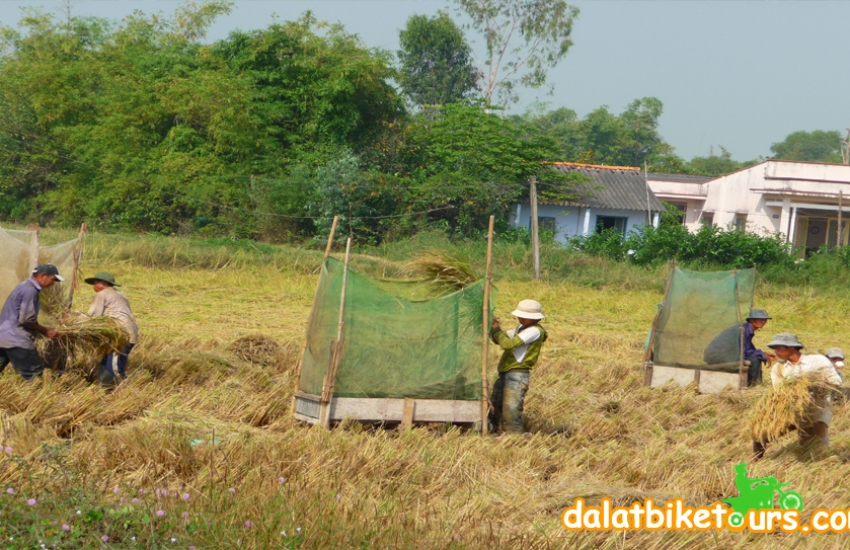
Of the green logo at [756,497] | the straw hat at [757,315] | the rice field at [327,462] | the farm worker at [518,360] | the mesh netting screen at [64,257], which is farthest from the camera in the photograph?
the straw hat at [757,315]

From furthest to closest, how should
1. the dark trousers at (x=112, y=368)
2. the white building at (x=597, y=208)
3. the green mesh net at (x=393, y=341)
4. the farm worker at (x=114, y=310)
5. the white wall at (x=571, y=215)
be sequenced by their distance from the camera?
the white wall at (x=571, y=215) < the white building at (x=597, y=208) < the farm worker at (x=114, y=310) < the dark trousers at (x=112, y=368) < the green mesh net at (x=393, y=341)

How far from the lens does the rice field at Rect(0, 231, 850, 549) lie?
473cm

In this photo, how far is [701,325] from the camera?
10.8m

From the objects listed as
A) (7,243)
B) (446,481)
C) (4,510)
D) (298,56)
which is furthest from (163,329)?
(298,56)

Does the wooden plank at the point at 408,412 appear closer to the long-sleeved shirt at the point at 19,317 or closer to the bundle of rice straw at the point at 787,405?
the bundle of rice straw at the point at 787,405

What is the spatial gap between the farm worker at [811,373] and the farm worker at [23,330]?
5.69 m

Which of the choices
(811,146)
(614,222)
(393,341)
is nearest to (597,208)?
(614,222)

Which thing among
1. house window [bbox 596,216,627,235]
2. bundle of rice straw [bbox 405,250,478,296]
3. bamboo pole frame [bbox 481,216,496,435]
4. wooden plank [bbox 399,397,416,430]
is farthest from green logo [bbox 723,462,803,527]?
house window [bbox 596,216,627,235]

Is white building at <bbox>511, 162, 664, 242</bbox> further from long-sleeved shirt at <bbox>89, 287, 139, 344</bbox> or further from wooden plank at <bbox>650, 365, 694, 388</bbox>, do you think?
long-sleeved shirt at <bbox>89, 287, 139, 344</bbox>

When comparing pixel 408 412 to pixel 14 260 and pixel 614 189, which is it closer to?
pixel 14 260

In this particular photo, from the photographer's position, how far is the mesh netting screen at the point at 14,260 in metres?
9.27

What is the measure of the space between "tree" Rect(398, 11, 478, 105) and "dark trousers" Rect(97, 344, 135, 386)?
33.3m

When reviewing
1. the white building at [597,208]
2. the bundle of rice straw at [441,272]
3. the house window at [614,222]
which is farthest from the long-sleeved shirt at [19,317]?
the house window at [614,222]

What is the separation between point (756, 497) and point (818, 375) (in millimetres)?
1376
